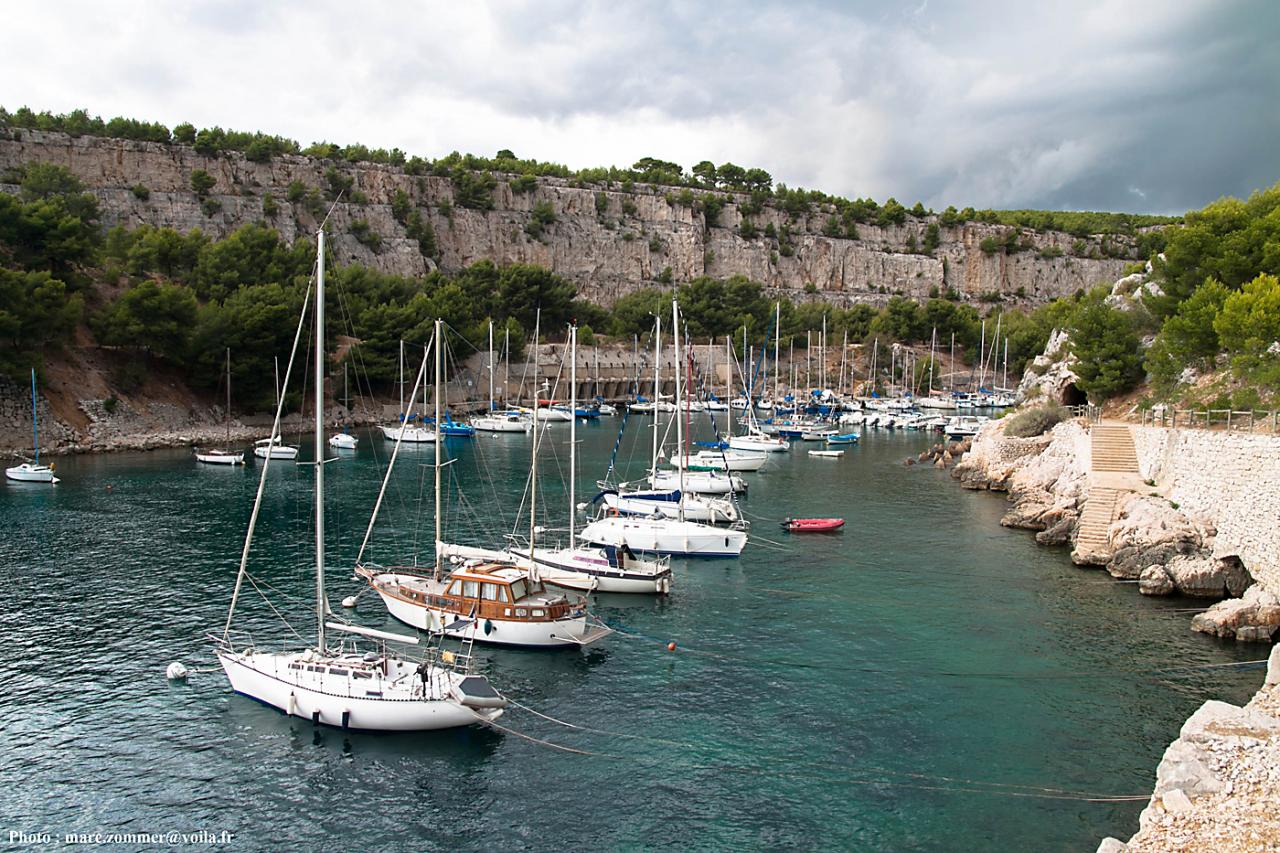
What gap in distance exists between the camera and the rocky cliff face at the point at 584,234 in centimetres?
10875

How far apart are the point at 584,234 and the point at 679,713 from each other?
428ft

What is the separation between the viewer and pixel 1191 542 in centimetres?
3111

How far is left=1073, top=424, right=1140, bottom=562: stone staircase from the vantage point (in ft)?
114

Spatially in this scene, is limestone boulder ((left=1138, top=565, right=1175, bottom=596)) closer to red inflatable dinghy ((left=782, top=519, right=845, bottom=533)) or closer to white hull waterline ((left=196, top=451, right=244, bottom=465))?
red inflatable dinghy ((left=782, top=519, right=845, bottom=533))

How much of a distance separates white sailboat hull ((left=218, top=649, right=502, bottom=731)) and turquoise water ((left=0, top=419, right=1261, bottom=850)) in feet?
1.46

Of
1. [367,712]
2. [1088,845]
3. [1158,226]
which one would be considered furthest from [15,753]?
[1158,226]

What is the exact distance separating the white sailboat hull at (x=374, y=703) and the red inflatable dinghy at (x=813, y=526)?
2281 cm

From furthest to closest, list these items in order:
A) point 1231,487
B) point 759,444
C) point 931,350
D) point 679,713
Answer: point 931,350
point 759,444
point 1231,487
point 679,713

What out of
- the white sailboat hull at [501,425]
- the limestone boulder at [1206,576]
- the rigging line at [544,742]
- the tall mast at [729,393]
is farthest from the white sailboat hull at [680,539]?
the white sailboat hull at [501,425]

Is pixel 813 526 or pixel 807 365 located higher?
pixel 807 365

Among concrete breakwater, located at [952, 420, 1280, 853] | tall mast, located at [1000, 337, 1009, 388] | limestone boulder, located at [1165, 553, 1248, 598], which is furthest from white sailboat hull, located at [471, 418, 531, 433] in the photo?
tall mast, located at [1000, 337, 1009, 388]

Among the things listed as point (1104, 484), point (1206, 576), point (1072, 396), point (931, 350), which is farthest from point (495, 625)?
point (931, 350)

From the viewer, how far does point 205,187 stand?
11100 centimetres

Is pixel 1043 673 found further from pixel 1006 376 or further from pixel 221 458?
pixel 1006 376
